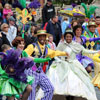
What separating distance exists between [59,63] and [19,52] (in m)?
2.27

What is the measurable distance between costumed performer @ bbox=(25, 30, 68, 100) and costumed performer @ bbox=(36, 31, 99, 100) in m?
0.45

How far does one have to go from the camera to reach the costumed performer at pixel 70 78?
8078mm

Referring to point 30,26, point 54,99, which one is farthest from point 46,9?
point 54,99

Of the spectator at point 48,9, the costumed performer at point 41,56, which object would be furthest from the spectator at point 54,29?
the costumed performer at point 41,56

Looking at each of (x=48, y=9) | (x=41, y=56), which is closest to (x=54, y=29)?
(x=48, y=9)

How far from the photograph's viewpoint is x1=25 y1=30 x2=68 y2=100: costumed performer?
24.2ft

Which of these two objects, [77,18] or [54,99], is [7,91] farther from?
[77,18]

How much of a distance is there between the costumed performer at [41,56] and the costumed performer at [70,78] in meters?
0.45

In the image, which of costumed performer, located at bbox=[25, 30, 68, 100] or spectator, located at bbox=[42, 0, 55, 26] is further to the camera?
spectator, located at bbox=[42, 0, 55, 26]

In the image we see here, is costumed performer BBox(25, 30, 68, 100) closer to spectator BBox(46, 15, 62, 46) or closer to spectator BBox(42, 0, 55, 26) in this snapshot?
spectator BBox(46, 15, 62, 46)

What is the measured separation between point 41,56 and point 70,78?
30.3 inches

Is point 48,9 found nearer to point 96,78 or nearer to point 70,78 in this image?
point 96,78

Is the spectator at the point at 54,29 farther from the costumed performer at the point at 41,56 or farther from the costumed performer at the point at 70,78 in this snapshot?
the costumed performer at the point at 41,56

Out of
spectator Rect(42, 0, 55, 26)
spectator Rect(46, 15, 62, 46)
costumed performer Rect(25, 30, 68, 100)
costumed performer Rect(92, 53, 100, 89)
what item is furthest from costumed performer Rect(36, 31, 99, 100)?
spectator Rect(42, 0, 55, 26)
